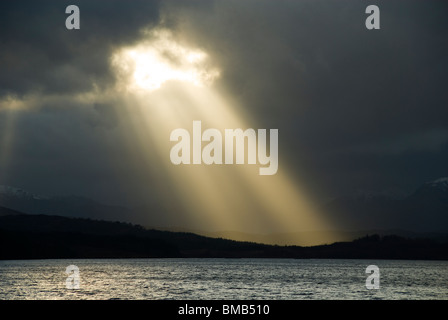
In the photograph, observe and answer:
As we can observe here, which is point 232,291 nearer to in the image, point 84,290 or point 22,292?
point 84,290

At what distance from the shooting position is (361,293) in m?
108
